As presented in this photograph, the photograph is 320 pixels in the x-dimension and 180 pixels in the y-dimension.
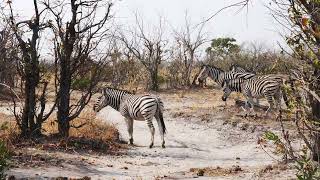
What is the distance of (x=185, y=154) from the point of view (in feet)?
39.0

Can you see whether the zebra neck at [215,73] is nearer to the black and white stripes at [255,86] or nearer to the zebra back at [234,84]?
the black and white stripes at [255,86]

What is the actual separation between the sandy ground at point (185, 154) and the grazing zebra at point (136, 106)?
Result: 561 millimetres

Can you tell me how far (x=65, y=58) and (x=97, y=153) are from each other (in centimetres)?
228

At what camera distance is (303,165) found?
4242 millimetres

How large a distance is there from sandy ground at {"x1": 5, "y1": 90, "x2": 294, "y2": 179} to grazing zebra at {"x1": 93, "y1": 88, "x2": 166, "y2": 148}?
561mm

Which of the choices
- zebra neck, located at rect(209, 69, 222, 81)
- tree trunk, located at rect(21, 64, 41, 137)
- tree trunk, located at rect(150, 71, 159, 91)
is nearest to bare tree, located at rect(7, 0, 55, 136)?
tree trunk, located at rect(21, 64, 41, 137)

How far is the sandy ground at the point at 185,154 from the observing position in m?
8.77

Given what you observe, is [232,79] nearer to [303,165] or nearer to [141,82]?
[141,82]

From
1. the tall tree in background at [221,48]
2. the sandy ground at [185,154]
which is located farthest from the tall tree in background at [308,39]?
the tall tree in background at [221,48]

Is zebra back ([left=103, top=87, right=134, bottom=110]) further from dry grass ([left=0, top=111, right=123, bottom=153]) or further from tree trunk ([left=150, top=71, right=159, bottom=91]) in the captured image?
tree trunk ([left=150, top=71, right=159, bottom=91])

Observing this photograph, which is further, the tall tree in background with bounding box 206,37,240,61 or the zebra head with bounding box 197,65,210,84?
the tall tree in background with bounding box 206,37,240,61

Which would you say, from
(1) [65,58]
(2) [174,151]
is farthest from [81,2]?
(2) [174,151]

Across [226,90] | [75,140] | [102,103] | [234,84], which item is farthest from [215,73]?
[75,140]

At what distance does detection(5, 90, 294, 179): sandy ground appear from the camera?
8766 mm
